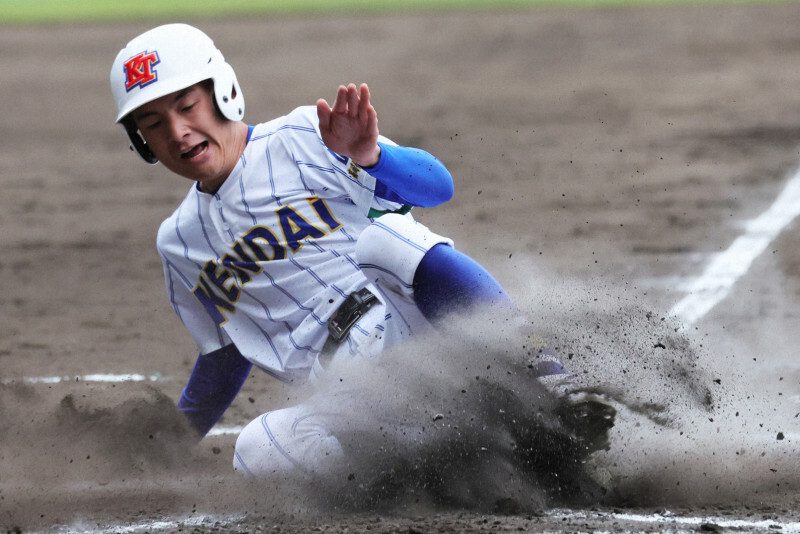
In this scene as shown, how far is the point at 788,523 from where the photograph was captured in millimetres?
2842

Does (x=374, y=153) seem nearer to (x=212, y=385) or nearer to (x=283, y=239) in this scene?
(x=283, y=239)

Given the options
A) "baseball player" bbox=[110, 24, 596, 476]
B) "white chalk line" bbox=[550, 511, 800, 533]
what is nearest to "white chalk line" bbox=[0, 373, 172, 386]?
"baseball player" bbox=[110, 24, 596, 476]

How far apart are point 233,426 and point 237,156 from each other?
1.33m

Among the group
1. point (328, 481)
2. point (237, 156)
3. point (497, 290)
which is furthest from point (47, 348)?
point (497, 290)

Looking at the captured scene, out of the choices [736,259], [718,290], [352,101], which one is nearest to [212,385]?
[352,101]

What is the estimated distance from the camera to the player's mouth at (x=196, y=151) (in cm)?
322

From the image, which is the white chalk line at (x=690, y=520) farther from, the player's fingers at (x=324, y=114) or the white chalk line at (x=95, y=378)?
the white chalk line at (x=95, y=378)

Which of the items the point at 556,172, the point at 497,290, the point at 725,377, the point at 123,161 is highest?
the point at 497,290

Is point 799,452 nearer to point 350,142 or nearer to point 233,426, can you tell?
point 350,142

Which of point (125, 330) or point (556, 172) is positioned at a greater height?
point (556, 172)

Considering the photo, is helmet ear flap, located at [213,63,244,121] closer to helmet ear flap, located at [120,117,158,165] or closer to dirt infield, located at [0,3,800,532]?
helmet ear flap, located at [120,117,158,165]

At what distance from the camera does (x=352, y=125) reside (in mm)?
2943

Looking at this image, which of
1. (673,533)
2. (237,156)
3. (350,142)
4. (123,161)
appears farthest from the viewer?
(123,161)

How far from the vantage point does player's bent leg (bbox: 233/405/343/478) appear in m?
3.05
